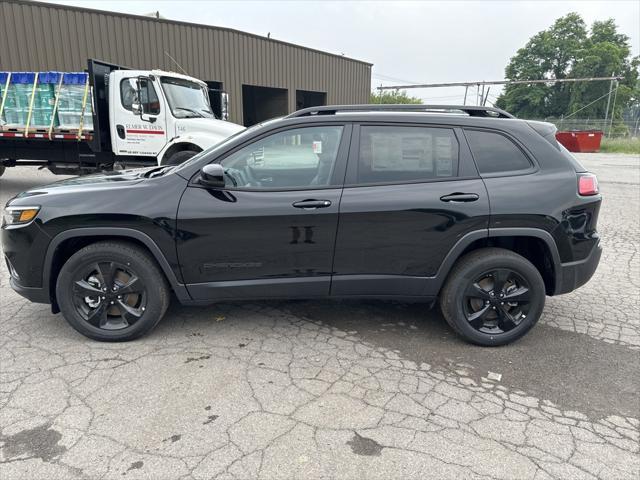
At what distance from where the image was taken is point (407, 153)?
333 centimetres

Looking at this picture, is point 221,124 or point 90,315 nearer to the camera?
point 90,315

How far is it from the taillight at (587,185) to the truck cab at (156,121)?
6.69m

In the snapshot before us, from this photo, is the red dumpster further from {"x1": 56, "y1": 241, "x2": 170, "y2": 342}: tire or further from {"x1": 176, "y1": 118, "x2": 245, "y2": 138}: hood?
{"x1": 56, "y1": 241, "x2": 170, "y2": 342}: tire

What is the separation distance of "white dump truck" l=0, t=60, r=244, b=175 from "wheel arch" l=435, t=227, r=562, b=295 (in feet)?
21.0

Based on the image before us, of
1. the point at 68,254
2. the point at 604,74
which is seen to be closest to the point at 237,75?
the point at 68,254

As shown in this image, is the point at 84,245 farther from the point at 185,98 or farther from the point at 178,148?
the point at 185,98

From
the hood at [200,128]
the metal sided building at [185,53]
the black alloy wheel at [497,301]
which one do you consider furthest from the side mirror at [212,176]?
the metal sided building at [185,53]

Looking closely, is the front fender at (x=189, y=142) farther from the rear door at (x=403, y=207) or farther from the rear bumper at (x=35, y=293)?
the rear door at (x=403, y=207)

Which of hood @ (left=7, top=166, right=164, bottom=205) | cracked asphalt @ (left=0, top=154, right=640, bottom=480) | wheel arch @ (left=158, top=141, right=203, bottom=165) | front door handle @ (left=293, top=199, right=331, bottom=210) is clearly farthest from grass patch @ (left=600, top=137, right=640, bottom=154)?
hood @ (left=7, top=166, right=164, bottom=205)

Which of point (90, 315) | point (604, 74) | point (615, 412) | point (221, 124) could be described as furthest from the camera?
point (604, 74)

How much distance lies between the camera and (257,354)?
3.24 meters

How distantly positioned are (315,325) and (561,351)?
193 centimetres

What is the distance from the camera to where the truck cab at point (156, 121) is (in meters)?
8.70

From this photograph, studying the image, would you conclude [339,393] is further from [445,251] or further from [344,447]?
[445,251]
